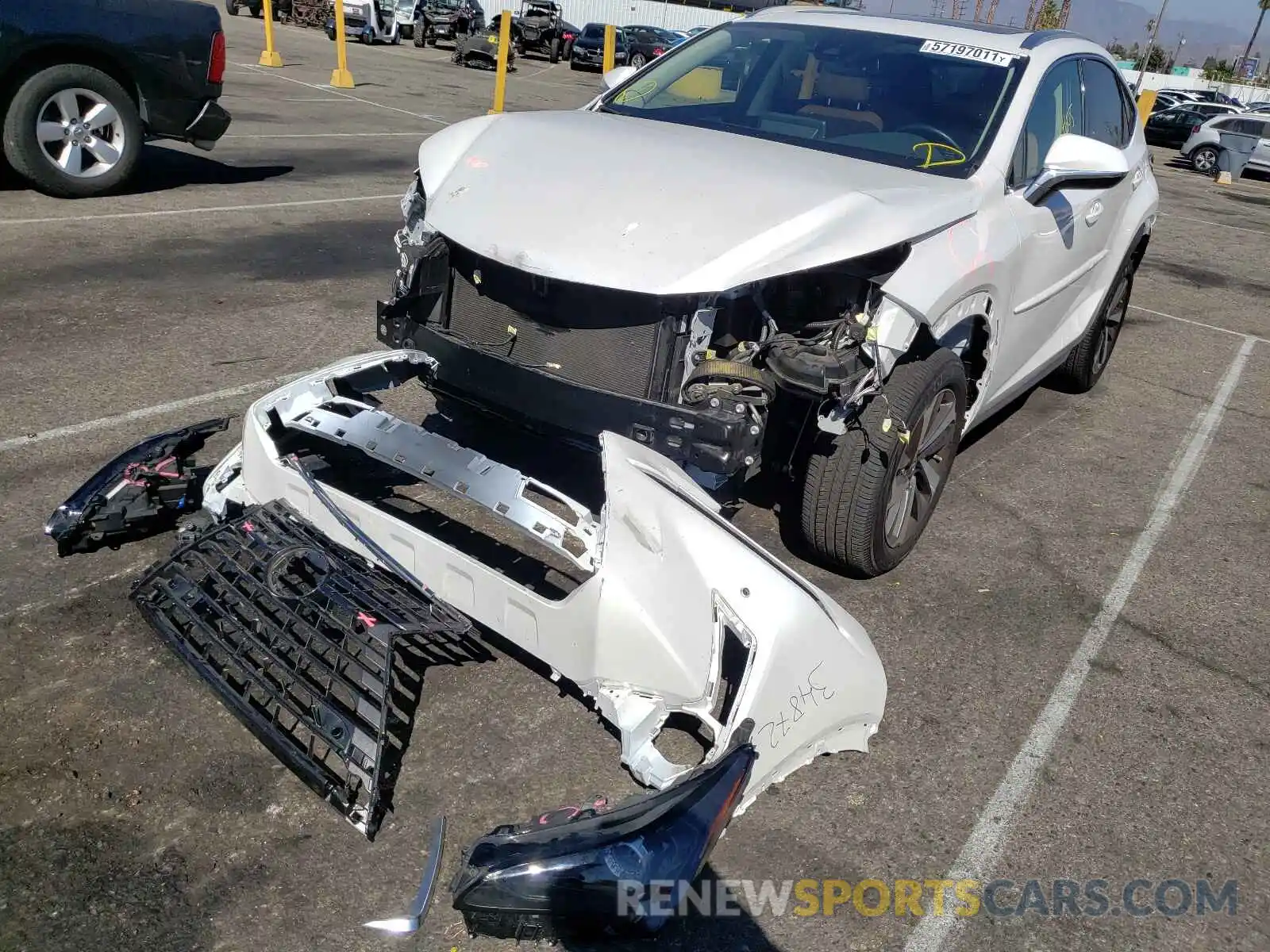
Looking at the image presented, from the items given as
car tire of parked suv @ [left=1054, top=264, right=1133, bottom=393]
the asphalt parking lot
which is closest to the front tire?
the asphalt parking lot

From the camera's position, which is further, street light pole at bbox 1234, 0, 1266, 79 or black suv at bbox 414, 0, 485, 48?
street light pole at bbox 1234, 0, 1266, 79

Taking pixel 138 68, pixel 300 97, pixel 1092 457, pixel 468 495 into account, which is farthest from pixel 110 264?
pixel 300 97

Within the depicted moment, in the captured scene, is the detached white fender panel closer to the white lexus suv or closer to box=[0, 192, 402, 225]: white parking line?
the white lexus suv

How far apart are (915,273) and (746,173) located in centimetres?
65

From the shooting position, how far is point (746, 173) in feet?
11.6

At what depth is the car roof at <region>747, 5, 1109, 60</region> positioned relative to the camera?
455cm

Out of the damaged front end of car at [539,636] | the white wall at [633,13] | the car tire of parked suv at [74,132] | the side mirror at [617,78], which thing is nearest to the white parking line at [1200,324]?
the side mirror at [617,78]

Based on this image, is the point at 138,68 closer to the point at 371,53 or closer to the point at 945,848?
the point at 945,848

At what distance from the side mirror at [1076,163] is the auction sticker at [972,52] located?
50 cm

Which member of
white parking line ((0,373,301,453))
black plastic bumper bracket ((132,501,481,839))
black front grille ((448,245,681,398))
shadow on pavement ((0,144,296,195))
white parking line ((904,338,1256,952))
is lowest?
shadow on pavement ((0,144,296,195))

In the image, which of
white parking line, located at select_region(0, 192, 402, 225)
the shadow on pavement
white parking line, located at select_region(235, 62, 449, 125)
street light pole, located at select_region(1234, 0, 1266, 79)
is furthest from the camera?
street light pole, located at select_region(1234, 0, 1266, 79)

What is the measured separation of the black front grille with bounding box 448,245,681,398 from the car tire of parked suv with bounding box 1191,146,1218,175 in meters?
27.3

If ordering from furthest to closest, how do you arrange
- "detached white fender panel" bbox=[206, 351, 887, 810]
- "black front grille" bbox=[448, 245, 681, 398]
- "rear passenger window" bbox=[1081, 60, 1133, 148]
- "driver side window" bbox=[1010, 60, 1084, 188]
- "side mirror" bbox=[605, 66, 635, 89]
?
"rear passenger window" bbox=[1081, 60, 1133, 148], "side mirror" bbox=[605, 66, 635, 89], "driver side window" bbox=[1010, 60, 1084, 188], "black front grille" bbox=[448, 245, 681, 398], "detached white fender panel" bbox=[206, 351, 887, 810]

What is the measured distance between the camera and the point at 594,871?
2.18 meters
